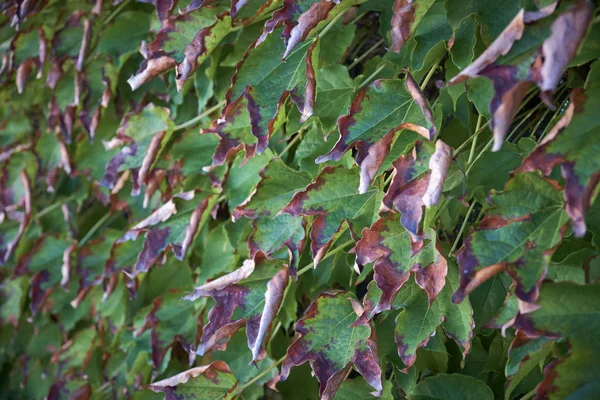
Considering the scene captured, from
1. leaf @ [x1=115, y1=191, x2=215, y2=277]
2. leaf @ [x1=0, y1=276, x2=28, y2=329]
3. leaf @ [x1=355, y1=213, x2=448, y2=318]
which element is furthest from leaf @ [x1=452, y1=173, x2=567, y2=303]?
leaf @ [x1=0, y1=276, x2=28, y2=329]

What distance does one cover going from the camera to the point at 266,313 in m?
0.86

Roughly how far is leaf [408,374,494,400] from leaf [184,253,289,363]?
24 cm

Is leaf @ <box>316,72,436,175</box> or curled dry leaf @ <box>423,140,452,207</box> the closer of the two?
curled dry leaf @ <box>423,140,452,207</box>

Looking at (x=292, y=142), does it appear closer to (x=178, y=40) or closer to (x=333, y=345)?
(x=178, y=40)

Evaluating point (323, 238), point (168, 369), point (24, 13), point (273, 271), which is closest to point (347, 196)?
A: point (323, 238)

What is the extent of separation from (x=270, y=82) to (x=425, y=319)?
0.41 meters

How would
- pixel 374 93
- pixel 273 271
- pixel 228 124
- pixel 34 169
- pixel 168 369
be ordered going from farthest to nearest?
pixel 34 169 < pixel 168 369 < pixel 228 124 < pixel 273 271 < pixel 374 93

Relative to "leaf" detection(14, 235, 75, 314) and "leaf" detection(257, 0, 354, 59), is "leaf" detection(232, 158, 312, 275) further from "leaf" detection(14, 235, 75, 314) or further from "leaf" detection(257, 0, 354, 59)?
"leaf" detection(14, 235, 75, 314)

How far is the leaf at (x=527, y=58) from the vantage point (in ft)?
1.70

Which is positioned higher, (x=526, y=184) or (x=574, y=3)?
(x=574, y=3)

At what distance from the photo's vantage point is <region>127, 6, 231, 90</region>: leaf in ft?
3.29

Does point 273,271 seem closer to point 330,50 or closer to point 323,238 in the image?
point 323,238

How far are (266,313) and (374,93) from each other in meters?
0.33

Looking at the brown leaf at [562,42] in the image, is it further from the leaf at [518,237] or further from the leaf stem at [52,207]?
the leaf stem at [52,207]
